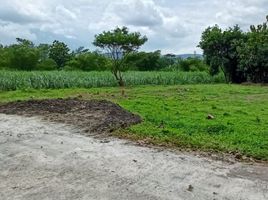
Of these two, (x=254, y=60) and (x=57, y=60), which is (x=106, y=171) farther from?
(x=57, y=60)

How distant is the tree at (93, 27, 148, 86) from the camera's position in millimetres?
20797

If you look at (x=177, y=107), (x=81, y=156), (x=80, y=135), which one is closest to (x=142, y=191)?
(x=81, y=156)

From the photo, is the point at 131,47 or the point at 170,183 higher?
the point at 131,47

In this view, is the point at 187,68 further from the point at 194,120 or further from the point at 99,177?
the point at 99,177

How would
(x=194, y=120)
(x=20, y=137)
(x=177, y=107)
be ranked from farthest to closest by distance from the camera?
(x=177, y=107) < (x=194, y=120) < (x=20, y=137)

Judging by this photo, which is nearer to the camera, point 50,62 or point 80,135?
point 80,135

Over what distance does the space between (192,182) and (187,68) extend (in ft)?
126

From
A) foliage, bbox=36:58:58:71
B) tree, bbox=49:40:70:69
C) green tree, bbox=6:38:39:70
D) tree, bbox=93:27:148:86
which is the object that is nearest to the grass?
tree, bbox=93:27:148:86

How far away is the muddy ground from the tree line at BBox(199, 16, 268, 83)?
1982 centimetres

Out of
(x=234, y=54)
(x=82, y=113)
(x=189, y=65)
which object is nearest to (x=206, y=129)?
(x=82, y=113)

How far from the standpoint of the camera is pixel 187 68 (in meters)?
42.8

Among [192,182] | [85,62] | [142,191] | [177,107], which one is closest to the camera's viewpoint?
[142,191]

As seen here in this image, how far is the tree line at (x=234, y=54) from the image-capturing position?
25812 millimetres

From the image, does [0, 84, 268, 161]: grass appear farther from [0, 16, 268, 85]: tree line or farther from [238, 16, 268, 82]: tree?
[238, 16, 268, 82]: tree
